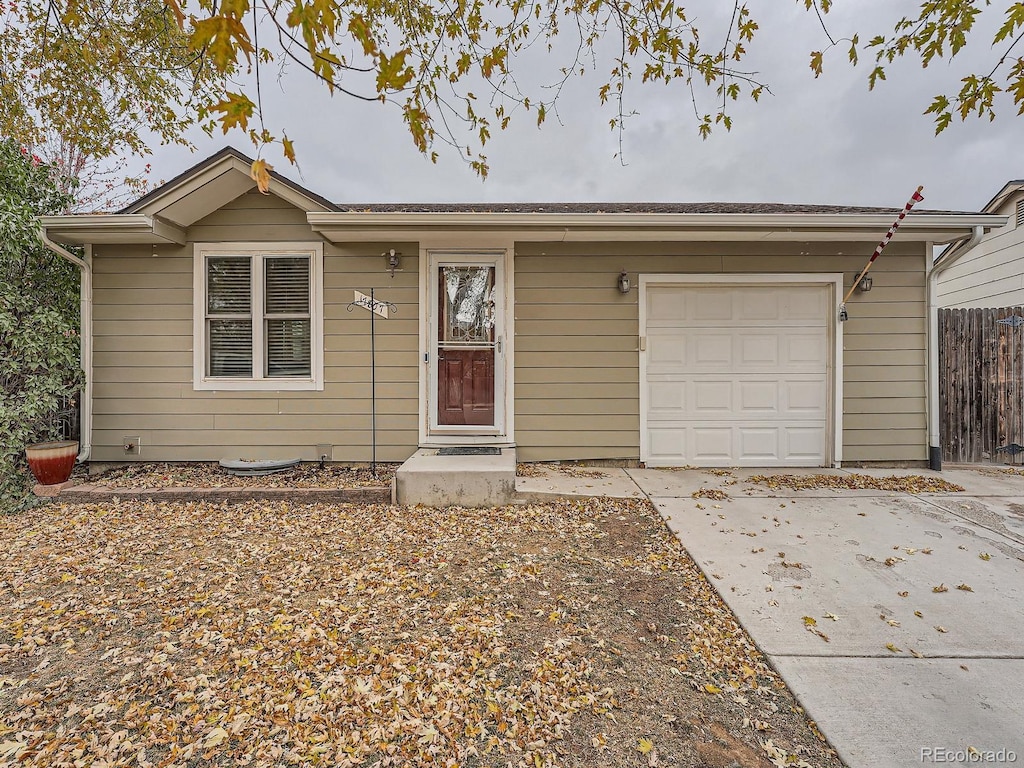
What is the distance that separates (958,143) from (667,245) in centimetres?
→ 701

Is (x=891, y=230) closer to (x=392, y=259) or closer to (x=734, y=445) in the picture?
(x=734, y=445)

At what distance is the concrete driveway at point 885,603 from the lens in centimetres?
158

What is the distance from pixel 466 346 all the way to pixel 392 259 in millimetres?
1232

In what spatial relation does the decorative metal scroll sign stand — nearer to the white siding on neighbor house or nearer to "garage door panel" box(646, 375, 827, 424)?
"garage door panel" box(646, 375, 827, 424)

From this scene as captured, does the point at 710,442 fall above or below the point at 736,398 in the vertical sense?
below

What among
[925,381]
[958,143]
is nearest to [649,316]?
[925,381]

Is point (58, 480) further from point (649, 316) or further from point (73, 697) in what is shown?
point (649, 316)

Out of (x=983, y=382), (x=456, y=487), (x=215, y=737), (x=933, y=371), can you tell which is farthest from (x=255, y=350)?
(x=983, y=382)

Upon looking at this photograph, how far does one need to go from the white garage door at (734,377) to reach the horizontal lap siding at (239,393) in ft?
9.27

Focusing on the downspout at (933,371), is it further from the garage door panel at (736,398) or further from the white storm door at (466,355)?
the white storm door at (466,355)

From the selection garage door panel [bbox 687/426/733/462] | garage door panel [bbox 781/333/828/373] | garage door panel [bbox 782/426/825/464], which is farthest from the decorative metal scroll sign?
garage door panel [bbox 782/426/825/464]

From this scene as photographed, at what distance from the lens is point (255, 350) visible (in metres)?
4.93

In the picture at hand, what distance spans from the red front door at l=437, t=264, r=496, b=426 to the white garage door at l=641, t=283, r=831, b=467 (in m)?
1.81

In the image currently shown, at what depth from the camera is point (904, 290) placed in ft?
16.1
